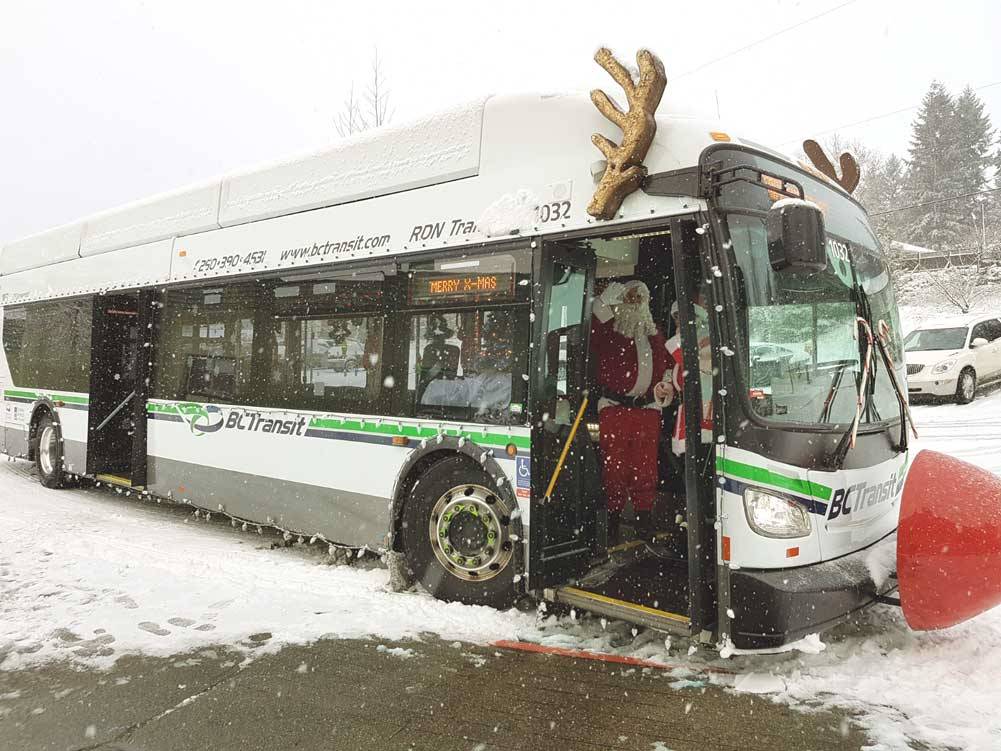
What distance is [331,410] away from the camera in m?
5.98

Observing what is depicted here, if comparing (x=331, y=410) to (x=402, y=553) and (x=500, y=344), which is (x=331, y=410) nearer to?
(x=402, y=553)

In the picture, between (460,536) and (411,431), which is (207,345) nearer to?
(411,431)

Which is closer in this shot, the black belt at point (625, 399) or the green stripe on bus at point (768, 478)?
the green stripe on bus at point (768, 478)

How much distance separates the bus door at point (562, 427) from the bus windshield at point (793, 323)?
1.23m

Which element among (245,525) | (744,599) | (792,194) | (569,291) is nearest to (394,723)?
(744,599)

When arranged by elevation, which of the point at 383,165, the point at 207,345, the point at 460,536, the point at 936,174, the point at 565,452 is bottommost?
the point at 460,536

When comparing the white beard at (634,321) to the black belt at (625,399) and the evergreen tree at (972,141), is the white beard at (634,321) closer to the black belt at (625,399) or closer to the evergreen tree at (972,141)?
the black belt at (625,399)

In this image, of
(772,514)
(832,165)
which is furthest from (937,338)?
(772,514)

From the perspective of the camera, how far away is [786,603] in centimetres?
360

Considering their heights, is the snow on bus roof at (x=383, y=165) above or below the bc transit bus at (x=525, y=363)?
above

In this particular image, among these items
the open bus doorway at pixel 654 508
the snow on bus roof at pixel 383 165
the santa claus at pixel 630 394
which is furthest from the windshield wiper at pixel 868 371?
the santa claus at pixel 630 394

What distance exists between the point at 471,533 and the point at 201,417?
3.76 m

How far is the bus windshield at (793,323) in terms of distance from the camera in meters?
3.79

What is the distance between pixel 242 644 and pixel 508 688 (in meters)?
1.74
